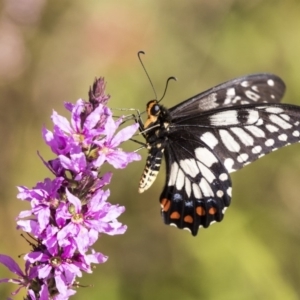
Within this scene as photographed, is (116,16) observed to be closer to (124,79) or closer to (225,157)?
(124,79)

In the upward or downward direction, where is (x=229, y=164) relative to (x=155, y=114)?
downward

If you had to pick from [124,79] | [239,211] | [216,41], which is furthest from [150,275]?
[216,41]

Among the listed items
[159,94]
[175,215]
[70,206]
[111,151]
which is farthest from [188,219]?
[159,94]

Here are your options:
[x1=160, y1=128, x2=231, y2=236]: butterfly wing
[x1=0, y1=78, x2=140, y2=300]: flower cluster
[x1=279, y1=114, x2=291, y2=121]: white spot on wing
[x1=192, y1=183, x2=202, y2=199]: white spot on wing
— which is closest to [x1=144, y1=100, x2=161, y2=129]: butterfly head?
[x1=160, y1=128, x2=231, y2=236]: butterfly wing

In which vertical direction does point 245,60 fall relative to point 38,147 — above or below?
above

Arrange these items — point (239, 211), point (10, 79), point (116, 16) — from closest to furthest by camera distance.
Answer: point (10, 79) < point (239, 211) < point (116, 16)

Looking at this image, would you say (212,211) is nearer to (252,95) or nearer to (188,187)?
(188,187)

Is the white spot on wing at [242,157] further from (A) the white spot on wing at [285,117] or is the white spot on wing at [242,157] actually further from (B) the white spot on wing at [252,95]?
(B) the white spot on wing at [252,95]
